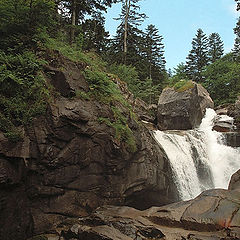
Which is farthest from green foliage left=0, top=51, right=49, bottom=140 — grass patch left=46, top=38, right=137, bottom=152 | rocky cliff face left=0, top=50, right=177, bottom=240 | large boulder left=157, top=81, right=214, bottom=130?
large boulder left=157, top=81, right=214, bottom=130

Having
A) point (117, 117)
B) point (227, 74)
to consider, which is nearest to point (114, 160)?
point (117, 117)

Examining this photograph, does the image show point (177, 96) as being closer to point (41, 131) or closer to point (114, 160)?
point (114, 160)

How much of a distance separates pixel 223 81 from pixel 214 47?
56.1 feet

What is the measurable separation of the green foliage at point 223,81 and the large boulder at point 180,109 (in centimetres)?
1063

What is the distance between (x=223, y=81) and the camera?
30953 millimetres

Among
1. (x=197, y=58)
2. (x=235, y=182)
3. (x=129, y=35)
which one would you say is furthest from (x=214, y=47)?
(x=235, y=182)

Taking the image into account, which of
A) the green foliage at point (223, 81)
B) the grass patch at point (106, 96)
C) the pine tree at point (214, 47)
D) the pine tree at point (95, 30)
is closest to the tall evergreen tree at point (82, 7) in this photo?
the pine tree at point (95, 30)

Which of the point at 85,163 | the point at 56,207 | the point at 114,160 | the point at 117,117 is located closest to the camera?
the point at 56,207

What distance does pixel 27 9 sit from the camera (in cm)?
816

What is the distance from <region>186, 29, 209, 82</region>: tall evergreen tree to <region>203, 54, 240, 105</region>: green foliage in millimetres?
6469

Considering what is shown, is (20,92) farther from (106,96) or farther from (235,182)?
(235,182)

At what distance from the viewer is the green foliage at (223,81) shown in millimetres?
29609

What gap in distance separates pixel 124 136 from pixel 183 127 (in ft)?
42.2

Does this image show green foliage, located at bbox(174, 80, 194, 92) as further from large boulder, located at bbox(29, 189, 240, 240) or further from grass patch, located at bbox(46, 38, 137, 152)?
large boulder, located at bbox(29, 189, 240, 240)
